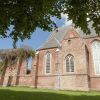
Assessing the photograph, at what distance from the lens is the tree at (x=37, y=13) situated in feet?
47.8

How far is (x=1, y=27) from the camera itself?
51.0ft

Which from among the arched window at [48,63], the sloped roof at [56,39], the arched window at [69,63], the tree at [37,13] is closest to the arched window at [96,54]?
the sloped roof at [56,39]

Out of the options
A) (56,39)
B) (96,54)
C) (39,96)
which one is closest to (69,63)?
(96,54)

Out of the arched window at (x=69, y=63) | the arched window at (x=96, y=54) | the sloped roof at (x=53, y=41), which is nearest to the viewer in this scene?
the arched window at (x=69, y=63)

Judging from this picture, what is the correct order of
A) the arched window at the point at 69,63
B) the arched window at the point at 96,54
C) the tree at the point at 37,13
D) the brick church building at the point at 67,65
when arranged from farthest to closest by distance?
the arched window at the point at 96,54 < the arched window at the point at 69,63 < the brick church building at the point at 67,65 < the tree at the point at 37,13

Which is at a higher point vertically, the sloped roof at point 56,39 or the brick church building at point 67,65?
the sloped roof at point 56,39

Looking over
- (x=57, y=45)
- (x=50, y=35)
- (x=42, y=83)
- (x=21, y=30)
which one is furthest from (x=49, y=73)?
(x=21, y=30)

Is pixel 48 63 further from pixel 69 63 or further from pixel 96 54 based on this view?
pixel 96 54

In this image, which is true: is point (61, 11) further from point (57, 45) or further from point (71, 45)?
→ point (57, 45)

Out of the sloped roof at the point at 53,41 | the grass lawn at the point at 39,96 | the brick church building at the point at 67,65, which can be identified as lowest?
the grass lawn at the point at 39,96

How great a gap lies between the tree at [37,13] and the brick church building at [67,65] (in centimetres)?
1426

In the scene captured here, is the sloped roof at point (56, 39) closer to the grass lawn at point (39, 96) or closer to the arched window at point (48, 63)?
the arched window at point (48, 63)

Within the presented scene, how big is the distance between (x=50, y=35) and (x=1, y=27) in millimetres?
26081

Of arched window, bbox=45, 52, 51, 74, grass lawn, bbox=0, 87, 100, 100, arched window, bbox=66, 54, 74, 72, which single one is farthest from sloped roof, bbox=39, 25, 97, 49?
grass lawn, bbox=0, 87, 100, 100
